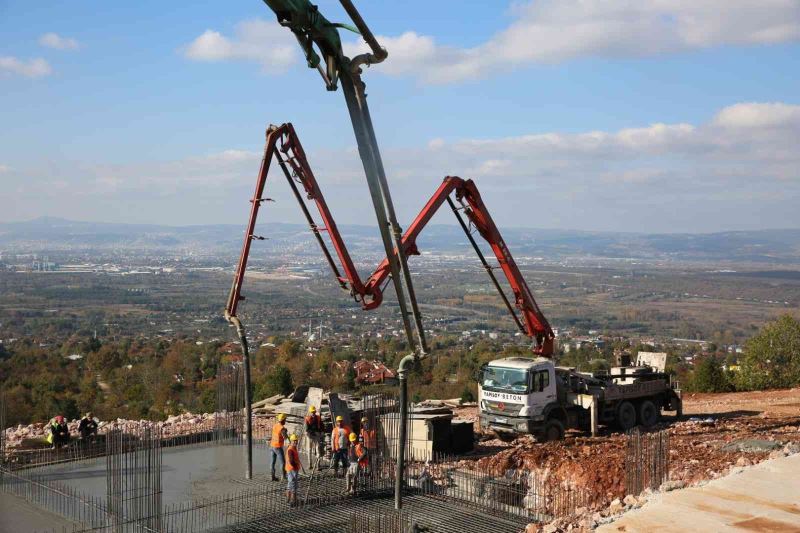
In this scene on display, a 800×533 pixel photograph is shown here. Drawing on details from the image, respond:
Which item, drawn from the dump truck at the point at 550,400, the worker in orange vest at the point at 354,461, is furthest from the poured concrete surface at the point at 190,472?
the dump truck at the point at 550,400

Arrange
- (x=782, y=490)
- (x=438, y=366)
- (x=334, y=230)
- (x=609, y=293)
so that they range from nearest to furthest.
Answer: (x=782, y=490)
(x=334, y=230)
(x=438, y=366)
(x=609, y=293)

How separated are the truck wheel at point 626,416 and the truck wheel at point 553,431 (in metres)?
2.07

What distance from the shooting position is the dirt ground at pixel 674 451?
14758 millimetres

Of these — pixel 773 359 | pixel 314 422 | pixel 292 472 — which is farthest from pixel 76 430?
pixel 773 359

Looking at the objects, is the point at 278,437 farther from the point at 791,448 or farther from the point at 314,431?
the point at 791,448

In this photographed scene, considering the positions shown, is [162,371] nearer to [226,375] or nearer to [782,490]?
[226,375]

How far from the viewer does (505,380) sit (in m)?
19.1

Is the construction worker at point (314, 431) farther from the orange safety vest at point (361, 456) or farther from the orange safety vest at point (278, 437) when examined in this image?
the orange safety vest at point (361, 456)

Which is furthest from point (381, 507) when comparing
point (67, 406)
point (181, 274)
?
point (181, 274)

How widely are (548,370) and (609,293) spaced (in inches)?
5870

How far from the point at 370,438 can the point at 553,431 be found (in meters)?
5.49

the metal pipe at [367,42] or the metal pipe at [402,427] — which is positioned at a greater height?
the metal pipe at [367,42]

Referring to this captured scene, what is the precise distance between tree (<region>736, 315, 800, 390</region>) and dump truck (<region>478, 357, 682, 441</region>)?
39.3ft

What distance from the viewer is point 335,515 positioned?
42.5 ft
